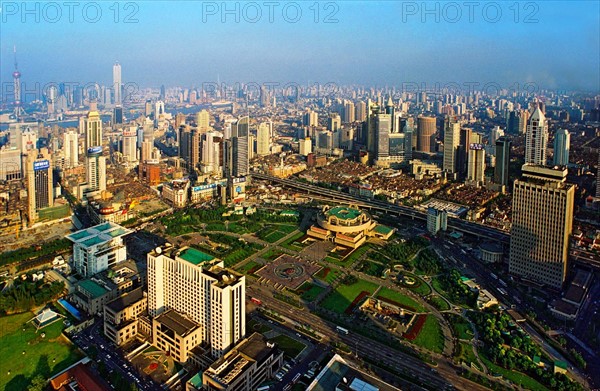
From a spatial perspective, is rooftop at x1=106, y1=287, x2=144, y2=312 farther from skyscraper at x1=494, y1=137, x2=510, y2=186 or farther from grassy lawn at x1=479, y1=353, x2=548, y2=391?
skyscraper at x1=494, y1=137, x2=510, y2=186

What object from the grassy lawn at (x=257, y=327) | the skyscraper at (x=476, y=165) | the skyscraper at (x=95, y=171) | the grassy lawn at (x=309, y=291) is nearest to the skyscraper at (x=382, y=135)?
the skyscraper at (x=476, y=165)

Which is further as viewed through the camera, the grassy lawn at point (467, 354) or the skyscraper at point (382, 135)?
the skyscraper at point (382, 135)

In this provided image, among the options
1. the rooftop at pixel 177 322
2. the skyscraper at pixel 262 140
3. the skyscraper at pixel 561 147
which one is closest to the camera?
the rooftop at pixel 177 322

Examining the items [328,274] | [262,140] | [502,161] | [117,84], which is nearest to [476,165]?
[502,161]

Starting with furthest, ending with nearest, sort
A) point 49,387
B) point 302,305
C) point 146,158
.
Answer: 1. point 146,158
2. point 302,305
3. point 49,387

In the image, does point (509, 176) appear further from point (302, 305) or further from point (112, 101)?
point (112, 101)

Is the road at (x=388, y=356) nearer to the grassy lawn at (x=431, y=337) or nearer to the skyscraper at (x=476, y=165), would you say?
the grassy lawn at (x=431, y=337)

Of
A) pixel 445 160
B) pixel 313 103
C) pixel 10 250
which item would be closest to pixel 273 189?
pixel 445 160
